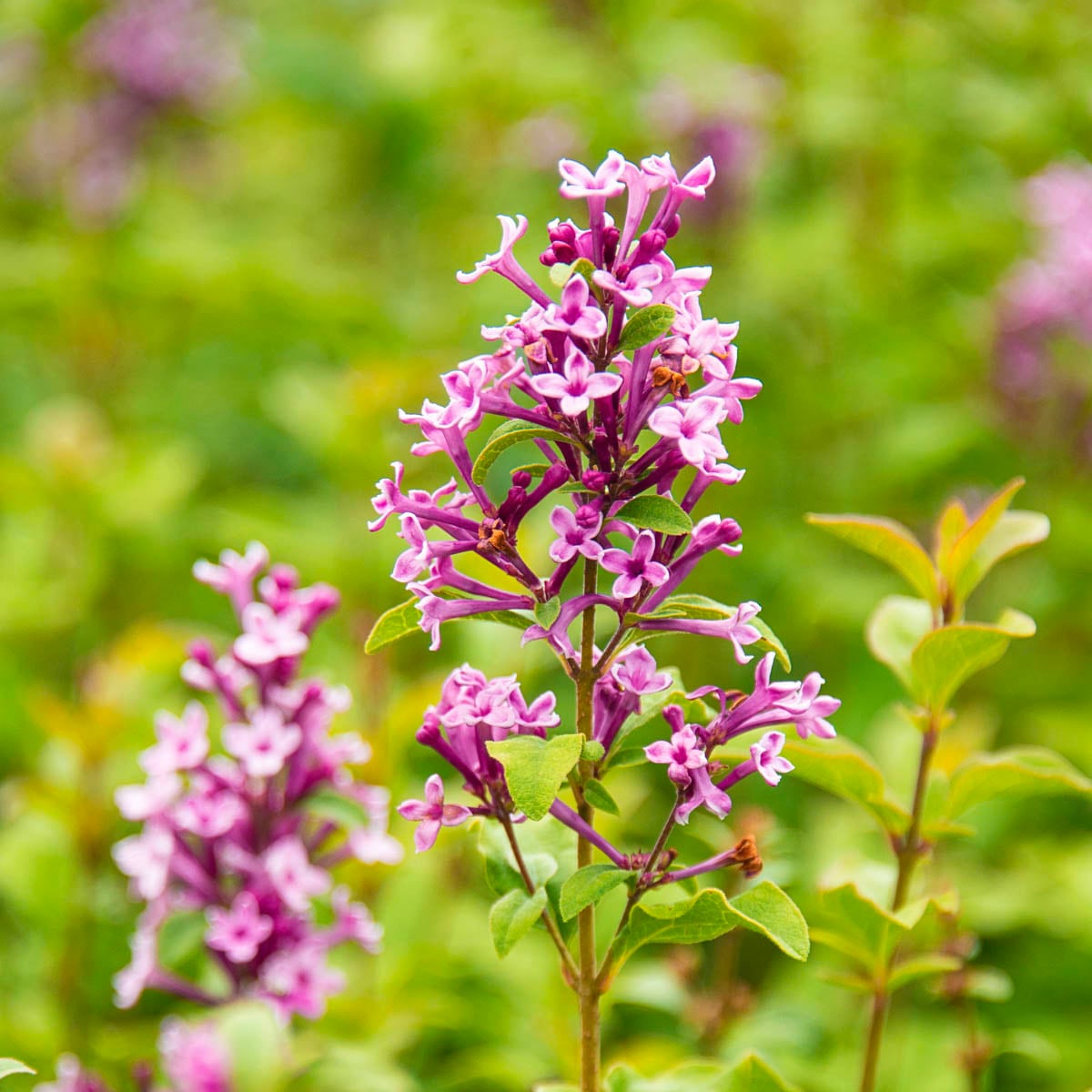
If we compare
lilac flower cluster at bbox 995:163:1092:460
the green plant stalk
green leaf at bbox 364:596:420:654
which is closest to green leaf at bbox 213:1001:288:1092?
green leaf at bbox 364:596:420:654

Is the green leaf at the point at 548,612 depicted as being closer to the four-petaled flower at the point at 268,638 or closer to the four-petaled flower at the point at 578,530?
the four-petaled flower at the point at 578,530

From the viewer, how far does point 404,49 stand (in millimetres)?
3018

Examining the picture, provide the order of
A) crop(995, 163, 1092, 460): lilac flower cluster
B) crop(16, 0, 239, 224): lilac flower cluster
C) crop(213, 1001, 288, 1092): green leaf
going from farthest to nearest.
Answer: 1. crop(16, 0, 239, 224): lilac flower cluster
2. crop(995, 163, 1092, 460): lilac flower cluster
3. crop(213, 1001, 288, 1092): green leaf

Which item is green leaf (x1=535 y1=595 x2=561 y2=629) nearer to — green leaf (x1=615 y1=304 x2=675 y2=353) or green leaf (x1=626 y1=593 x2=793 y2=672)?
green leaf (x1=626 y1=593 x2=793 y2=672)

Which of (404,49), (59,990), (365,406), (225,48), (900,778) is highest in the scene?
(225,48)

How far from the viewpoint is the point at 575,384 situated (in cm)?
87

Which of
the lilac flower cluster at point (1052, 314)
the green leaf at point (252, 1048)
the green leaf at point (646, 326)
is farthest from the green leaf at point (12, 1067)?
the lilac flower cluster at point (1052, 314)

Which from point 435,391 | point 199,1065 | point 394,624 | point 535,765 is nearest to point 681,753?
point 535,765

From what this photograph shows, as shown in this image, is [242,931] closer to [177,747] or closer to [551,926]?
[177,747]

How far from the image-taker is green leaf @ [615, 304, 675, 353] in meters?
0.89

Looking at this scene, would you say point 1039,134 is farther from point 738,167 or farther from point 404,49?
point 404,49

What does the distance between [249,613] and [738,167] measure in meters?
1.98

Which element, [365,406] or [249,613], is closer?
[249,613]

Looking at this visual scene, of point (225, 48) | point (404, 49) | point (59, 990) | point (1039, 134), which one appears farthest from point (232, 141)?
point (59, 990)
